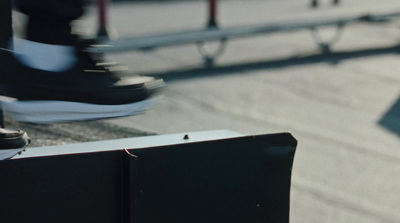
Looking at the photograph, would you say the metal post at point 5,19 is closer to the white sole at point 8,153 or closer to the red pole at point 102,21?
the white sole at point 8,153

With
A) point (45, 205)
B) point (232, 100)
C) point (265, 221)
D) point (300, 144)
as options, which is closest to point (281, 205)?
point (265, 221)

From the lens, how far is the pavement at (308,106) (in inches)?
173

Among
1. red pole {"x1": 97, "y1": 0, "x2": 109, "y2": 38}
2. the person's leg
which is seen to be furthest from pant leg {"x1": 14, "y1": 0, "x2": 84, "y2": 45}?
red pole {"x1": 97, "y1": 0, "x2": 109, "y2": 38}

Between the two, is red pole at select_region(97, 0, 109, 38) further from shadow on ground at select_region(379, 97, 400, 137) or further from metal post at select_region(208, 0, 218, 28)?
shadow on ground at select_region(379, 97, 400, 137)

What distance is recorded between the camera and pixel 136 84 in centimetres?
254

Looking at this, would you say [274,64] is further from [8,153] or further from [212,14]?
[8,153]

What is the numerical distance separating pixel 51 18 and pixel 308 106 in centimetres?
423

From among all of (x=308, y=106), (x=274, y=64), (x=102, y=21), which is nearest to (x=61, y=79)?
(x=308, y=106)

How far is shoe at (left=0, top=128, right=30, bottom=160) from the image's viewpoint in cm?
238

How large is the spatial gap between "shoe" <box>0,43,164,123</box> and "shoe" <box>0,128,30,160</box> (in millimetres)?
64

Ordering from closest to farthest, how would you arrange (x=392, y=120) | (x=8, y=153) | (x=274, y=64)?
(x=8, y=153) < (x=392, y=120) < (x=274, y=64)

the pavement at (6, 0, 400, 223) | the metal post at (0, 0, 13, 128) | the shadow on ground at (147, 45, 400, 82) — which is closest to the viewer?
the metal post at (0, 0, 13, 128)

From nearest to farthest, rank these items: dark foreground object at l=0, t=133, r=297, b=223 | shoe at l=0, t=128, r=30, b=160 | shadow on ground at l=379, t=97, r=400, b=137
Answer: dark foreground object at l=0, t=133, r=297, b=223, shoe at l=0, t=128, r=30, b=160, shadow on ground at l=379, t=97, r=400, b=137

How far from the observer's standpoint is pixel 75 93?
2.48m
